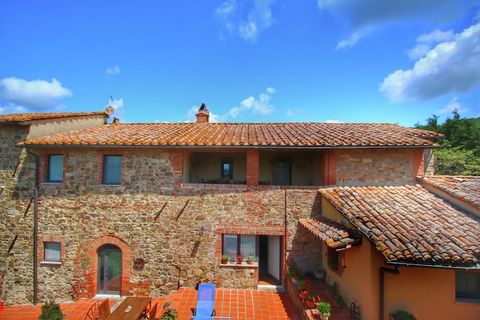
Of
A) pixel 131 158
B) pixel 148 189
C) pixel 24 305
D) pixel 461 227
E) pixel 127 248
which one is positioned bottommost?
pixel 24 305

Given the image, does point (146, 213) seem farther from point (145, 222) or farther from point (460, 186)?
point (460, 186)

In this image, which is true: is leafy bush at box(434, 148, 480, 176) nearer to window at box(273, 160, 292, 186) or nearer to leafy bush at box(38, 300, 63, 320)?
window at box(273, 160, 292, 186)

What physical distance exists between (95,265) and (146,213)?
313 cm

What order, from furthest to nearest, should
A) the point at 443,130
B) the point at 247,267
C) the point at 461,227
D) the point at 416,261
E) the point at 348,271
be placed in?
the point at 443,130
the point at 247,267
the point at 348,271
the point at 461,227
the point at 416,261

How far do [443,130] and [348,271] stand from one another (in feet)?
111

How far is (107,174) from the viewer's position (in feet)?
36.8

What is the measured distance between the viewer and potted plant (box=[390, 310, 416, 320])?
6613mm

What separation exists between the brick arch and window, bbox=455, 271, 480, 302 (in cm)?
1131

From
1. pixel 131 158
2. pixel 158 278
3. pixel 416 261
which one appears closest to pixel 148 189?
pixel 131 158

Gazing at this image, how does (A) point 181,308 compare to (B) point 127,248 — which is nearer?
(A) point 181,308

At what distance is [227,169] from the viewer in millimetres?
13766

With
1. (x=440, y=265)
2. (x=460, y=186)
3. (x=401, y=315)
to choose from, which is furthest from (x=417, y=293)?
(x=460, y=186)

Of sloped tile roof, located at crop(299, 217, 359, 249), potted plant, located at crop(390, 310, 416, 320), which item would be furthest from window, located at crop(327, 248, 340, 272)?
potted plant, located at crop(390, 310, 416, 320)

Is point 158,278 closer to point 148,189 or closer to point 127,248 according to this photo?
point 127,248
